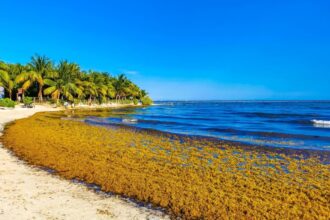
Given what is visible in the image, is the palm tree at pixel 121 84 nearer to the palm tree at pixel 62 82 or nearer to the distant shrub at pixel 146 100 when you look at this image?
the distant shrub at pixel 146 100

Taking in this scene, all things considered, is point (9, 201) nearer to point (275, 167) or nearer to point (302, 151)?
point (275, 167)

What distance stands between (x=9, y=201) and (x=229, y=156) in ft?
30.0

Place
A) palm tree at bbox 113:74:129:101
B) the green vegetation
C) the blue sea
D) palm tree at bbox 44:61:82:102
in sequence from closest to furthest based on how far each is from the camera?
the blue sea, the green vegetation, palm tree at bbox 44:61:82:102, palm tree at bbox 113:74:129:101


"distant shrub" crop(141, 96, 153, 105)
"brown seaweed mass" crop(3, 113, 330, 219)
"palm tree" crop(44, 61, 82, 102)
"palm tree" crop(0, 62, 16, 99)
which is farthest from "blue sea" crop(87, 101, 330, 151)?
"distant shrub" crop(141, 96, 153, 105)

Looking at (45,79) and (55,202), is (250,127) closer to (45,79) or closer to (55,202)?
(55,202)

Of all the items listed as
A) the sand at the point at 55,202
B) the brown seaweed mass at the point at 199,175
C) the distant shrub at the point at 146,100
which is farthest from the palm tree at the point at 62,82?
the distant shrub at the point at 146,100

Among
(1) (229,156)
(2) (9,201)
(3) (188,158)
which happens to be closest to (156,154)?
(3) (188,158)

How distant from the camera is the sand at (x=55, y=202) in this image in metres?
5.81

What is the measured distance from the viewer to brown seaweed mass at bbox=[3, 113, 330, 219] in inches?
254

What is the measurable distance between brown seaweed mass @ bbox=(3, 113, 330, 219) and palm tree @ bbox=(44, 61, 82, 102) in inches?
1829

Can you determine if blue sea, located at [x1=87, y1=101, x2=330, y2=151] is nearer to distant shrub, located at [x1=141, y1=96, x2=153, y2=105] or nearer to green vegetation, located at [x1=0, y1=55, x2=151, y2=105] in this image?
green vegetation, located at [x1=0, y1=55, x2=151, y2=105]

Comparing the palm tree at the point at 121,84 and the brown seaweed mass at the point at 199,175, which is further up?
the palm tree at the point at 121,84

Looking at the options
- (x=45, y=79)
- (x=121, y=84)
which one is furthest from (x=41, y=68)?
(x=121, y=84)

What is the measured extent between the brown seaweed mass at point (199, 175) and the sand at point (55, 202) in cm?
57
